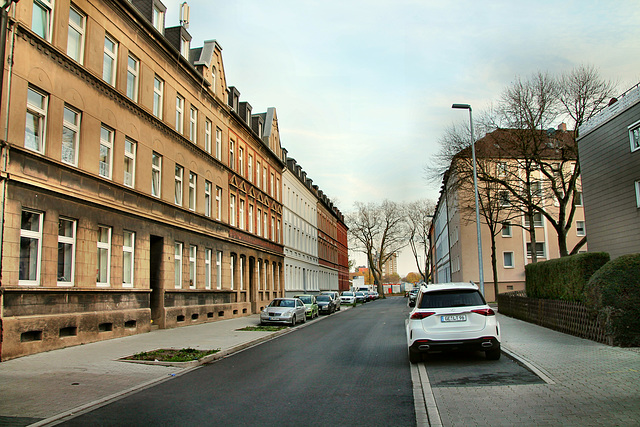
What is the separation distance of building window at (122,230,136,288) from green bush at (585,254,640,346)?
49.5ft

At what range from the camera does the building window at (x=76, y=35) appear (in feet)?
54.5

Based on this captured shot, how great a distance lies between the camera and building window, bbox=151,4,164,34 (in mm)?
22922

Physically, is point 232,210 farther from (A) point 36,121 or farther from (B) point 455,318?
(B) point 455,318

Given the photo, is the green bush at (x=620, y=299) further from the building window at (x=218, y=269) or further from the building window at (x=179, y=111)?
the building window at (x=218, y=269)

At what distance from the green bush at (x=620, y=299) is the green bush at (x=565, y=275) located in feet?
5.78

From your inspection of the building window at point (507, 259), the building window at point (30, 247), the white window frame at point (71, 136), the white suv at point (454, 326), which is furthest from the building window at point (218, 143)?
the building window at point (507, 259)

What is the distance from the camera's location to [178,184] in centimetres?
2491

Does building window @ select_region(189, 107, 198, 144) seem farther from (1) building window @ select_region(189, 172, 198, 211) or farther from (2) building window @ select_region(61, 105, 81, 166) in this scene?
(2) building window @ select_region(61, 105, 81, 166)

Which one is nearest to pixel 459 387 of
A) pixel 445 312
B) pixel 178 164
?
pixel 445 312

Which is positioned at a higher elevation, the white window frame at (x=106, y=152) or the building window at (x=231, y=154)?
the building window at (x=231, y=154)

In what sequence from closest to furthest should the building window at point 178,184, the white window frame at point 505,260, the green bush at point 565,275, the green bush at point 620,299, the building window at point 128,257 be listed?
the green bush at point 620,299, the green bush at point 565,275, the building window at point 128,257, the building window at point 178,184, the white window frame at point 505,260

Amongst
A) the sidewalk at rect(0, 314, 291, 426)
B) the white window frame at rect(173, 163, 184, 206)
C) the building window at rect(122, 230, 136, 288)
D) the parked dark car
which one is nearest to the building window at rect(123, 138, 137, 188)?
the building window at rect(122, 230, 136, 288)

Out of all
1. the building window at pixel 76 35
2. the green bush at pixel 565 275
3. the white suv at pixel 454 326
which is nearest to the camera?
the white suv at pixel 454 326

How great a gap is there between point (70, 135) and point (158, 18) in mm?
9355
